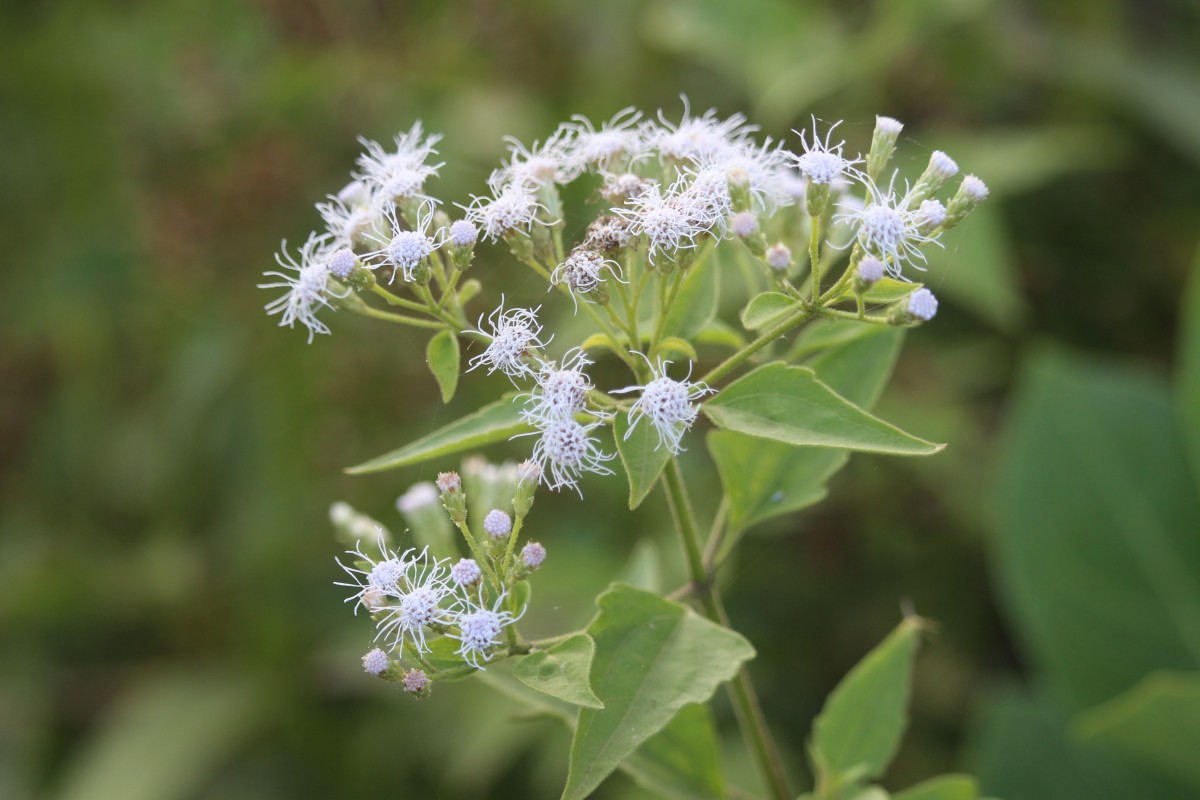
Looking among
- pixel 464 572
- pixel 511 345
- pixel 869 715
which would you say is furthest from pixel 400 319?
pixel 869 715

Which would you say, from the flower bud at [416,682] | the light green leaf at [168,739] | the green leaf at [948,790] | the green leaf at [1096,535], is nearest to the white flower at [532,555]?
the flower bud at [416,682]

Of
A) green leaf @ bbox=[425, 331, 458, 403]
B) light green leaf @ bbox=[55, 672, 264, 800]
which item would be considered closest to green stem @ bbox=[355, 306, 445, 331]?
green leaf @ bbox=[425, 331, 458, 403]

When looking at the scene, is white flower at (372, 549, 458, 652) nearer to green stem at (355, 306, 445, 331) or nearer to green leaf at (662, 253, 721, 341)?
green stem at (355, 306, 445, 331)

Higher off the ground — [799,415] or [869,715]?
[799,415]

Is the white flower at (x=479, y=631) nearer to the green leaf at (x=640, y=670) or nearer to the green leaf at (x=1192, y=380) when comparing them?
the green leaf at (x=640, y=670)

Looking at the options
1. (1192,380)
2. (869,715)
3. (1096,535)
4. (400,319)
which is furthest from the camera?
(1096,535)

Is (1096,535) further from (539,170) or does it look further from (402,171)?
(402,171)

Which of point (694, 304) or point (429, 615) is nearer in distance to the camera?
point (429, 615)
